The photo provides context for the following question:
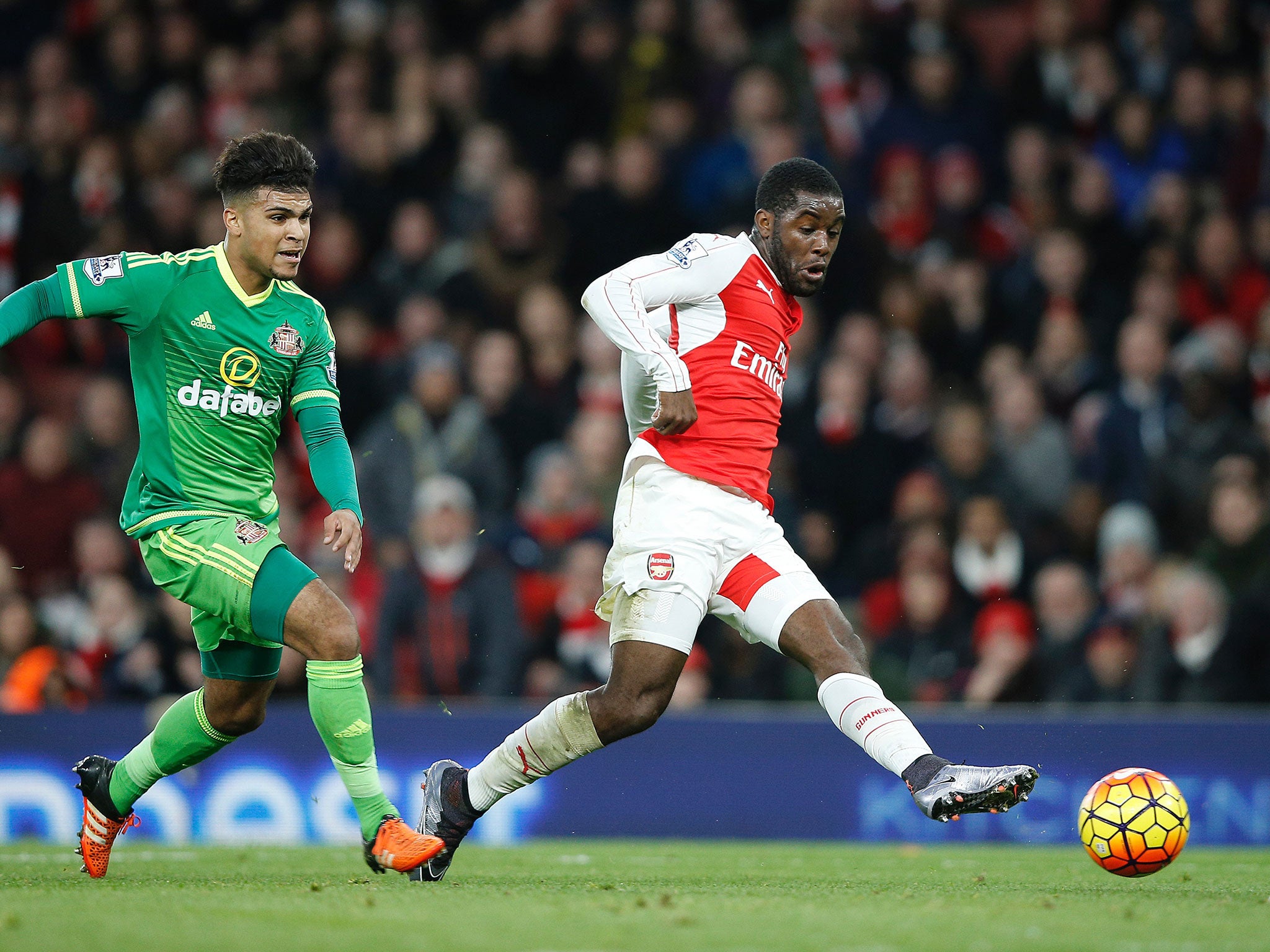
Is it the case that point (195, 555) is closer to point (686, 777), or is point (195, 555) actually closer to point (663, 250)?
point (686, 777)

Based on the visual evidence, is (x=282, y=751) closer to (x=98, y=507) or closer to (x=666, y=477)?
(x=98, y=507)

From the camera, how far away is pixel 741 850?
334 inches

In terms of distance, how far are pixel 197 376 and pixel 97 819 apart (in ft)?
5.70

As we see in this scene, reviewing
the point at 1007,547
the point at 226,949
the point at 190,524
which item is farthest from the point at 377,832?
the point at 1007,547

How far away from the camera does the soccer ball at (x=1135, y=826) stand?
567 cm

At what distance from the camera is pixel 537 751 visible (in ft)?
19.2

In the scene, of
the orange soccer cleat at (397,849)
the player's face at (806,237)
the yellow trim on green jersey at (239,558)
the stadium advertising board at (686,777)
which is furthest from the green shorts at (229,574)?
the stadium advertising board at (686,777)

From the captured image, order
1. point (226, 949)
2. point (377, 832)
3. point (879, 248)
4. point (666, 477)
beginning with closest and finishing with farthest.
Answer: point (226, 949), point (377, 832), point (666, 477), point (879, 248)

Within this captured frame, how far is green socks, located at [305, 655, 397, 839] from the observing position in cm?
550

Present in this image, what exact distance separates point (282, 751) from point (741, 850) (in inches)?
110

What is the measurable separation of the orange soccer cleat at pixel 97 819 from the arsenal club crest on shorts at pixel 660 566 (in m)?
2.18

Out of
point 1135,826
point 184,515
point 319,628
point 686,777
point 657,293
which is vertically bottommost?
point 686,777

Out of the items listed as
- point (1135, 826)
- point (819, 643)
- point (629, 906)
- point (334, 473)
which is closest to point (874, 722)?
point (819, 643)

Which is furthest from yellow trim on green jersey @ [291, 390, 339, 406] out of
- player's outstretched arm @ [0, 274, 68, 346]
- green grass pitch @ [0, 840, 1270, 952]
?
green grass pitch @ [0, 840, 1270, 952]
